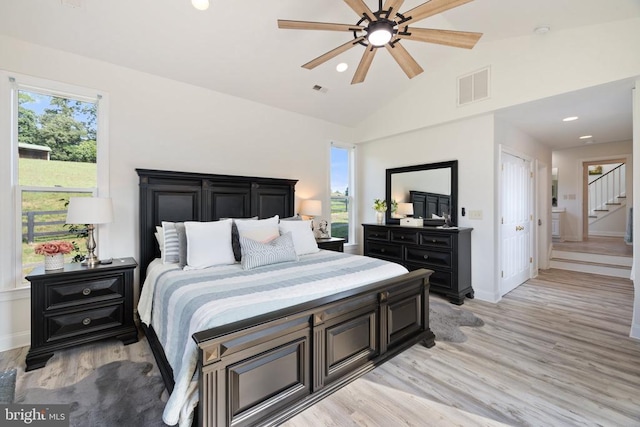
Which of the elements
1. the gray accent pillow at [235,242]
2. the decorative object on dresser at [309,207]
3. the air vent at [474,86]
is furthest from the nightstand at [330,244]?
the air vent at [474,86]

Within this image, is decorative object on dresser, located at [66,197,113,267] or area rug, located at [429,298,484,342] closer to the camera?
Result: decorative object on dresser, located at [66,197,113,267]

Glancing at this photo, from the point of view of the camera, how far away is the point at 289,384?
1720 millimetres

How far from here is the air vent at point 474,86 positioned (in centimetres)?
367

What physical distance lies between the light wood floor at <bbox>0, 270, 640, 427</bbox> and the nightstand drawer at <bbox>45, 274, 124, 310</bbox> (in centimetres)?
49

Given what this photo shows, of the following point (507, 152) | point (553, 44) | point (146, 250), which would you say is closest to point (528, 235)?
point (507, 152)

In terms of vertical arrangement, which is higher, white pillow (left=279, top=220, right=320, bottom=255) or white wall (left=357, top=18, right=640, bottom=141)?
white wall (left=357, top=18, right=640, bottom=141)

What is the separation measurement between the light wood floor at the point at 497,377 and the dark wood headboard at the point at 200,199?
50.9 inches

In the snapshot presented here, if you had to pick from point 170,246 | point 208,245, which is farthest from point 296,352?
point 170,246

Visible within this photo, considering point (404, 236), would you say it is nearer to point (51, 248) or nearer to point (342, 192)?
point (342, 192)

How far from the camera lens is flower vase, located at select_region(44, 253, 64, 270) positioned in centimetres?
246

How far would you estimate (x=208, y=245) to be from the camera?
266 cm

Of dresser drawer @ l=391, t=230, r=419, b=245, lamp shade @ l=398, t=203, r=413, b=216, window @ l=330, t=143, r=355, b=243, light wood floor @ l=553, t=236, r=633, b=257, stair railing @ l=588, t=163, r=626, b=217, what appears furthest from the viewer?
stair railing @ l=588, t=163, r=626, b=217

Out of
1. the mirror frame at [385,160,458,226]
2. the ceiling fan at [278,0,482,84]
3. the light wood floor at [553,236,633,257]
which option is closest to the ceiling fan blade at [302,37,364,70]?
the ceiling fan at [278,0,482,84]

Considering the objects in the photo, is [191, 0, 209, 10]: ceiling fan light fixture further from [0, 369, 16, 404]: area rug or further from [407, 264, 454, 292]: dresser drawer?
[407, 264, 454, 292]: dresser drawer
